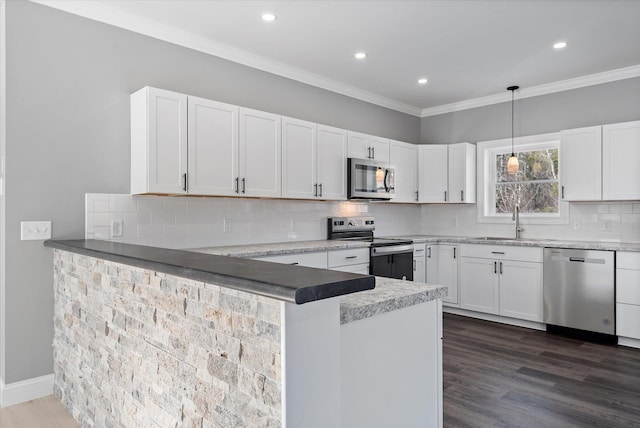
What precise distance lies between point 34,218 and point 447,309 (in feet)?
14.3

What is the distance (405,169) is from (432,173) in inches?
16.0

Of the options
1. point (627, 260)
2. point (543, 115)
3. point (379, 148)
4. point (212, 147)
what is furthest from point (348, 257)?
point (543, 115)

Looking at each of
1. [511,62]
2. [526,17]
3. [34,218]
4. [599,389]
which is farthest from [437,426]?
[511,62]

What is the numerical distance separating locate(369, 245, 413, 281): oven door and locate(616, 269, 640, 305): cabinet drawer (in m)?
1.93

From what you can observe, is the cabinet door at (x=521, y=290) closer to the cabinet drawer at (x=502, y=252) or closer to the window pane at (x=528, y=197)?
the cabinet drawer at (x=502, y=252)

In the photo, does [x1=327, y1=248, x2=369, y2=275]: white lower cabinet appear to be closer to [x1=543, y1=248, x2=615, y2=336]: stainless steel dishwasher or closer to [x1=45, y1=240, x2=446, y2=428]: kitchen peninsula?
[x1=543, y1=248, x2=615, y2=336]: stainless steel dishwasher

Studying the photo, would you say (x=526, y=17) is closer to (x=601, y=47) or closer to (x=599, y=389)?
(x=601, y=47)

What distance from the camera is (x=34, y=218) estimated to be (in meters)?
2.75

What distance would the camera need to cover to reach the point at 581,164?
4.28m

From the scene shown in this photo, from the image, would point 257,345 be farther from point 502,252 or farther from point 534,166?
point 534,166

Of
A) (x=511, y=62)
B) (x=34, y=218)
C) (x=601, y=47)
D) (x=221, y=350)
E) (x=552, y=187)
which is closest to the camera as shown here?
(x=221, y=350)

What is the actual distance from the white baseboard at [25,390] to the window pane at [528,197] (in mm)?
4981

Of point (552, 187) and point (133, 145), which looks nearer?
point (133, 145)

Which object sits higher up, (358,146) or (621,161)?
(358,146)
